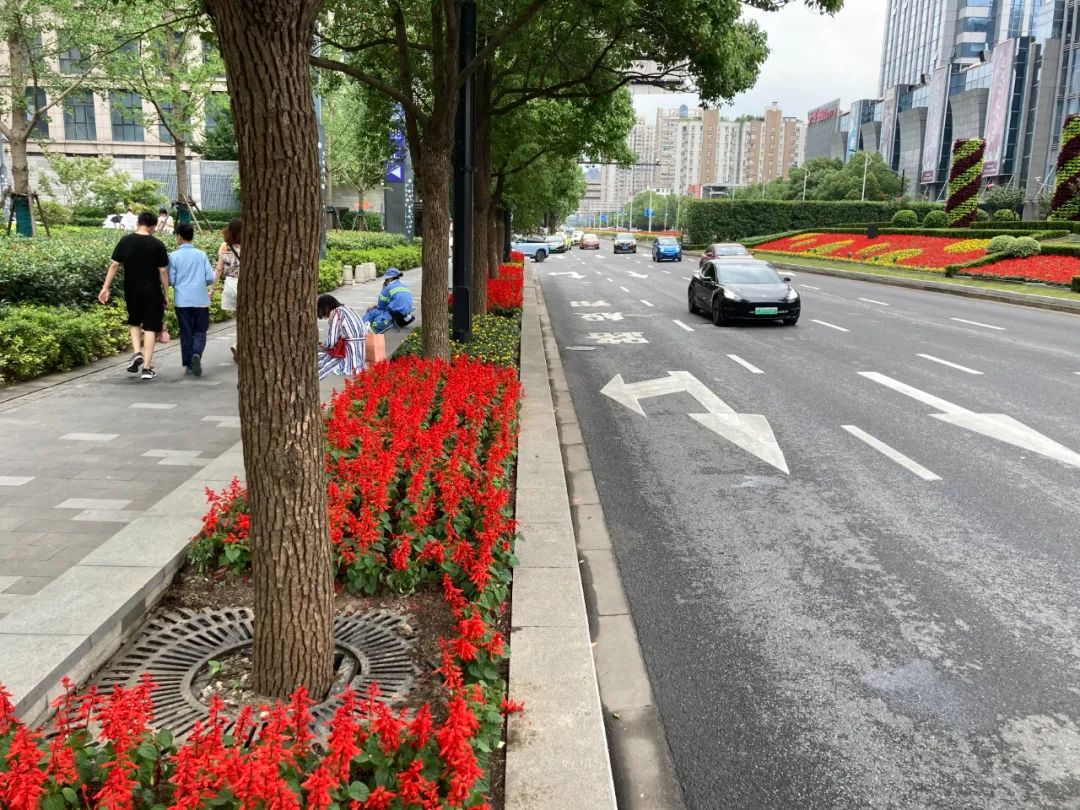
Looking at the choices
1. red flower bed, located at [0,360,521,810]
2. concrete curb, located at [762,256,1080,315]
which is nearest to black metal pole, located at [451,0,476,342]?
red flower bed, located at [0,360,521,810]

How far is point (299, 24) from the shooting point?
2.97 m

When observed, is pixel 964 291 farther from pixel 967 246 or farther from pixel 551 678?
pixel 551 678

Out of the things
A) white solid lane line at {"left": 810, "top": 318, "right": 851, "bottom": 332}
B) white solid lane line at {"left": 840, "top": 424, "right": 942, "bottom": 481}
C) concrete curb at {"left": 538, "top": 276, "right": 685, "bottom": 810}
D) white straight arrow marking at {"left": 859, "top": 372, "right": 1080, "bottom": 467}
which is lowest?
concrete curb at {"left": 538, "top": 276, "right": 685, "bottom": 810}

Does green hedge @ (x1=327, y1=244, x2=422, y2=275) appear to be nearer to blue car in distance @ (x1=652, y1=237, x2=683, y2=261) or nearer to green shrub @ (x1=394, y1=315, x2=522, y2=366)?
green shrub @ (x1=394, y1=315, x2=522, y2=366)

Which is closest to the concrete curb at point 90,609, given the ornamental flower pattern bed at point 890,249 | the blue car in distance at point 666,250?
the ornamental flower pattern bed at point 890,249

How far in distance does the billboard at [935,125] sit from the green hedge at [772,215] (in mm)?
43795

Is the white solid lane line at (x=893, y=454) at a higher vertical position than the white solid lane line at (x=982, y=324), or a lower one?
lower

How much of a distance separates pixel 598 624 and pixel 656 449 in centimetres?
376

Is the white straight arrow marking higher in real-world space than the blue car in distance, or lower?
lower

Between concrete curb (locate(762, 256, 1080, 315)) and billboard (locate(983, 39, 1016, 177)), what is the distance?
6042 centimetres

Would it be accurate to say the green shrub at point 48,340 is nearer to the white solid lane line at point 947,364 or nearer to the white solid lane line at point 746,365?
the white solid lane line at point 746,365

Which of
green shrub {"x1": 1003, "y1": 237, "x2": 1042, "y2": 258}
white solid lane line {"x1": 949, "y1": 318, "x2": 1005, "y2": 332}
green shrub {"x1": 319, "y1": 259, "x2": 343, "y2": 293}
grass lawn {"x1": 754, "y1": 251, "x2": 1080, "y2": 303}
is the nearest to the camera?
white solid lane line {"x1": 949, "y1": 318, "x2": 1005, "y2": 332}

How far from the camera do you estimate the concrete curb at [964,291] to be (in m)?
21.5

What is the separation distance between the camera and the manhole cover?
336 cm
